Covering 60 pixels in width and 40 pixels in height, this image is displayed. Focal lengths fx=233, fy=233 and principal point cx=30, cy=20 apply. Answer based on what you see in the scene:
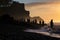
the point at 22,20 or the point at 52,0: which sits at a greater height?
the point at 52,0

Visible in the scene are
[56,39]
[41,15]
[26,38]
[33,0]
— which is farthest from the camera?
[33,0]

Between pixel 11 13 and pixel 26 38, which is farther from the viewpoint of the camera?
pixel 11 13

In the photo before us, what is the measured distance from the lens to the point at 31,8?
4898mm

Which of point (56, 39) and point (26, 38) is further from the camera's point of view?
point (26, 38)

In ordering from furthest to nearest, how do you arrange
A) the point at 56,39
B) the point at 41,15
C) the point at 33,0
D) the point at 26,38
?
1. the point at 33,0
2. the point at 41,15
3. the point at 26,38
4. the point at 56,39

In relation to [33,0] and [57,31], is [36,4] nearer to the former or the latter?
[33,0]

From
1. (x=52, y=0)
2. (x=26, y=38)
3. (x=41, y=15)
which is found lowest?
(x=26, y=38)

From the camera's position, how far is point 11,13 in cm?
474

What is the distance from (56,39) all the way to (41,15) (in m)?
1.31

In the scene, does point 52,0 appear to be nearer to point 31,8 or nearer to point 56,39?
point 31,8

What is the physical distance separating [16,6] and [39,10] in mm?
486

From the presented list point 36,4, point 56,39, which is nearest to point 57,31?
point 56,39

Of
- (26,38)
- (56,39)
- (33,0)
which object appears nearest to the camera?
(56,39)

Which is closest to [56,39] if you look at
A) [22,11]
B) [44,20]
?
[44,20]
